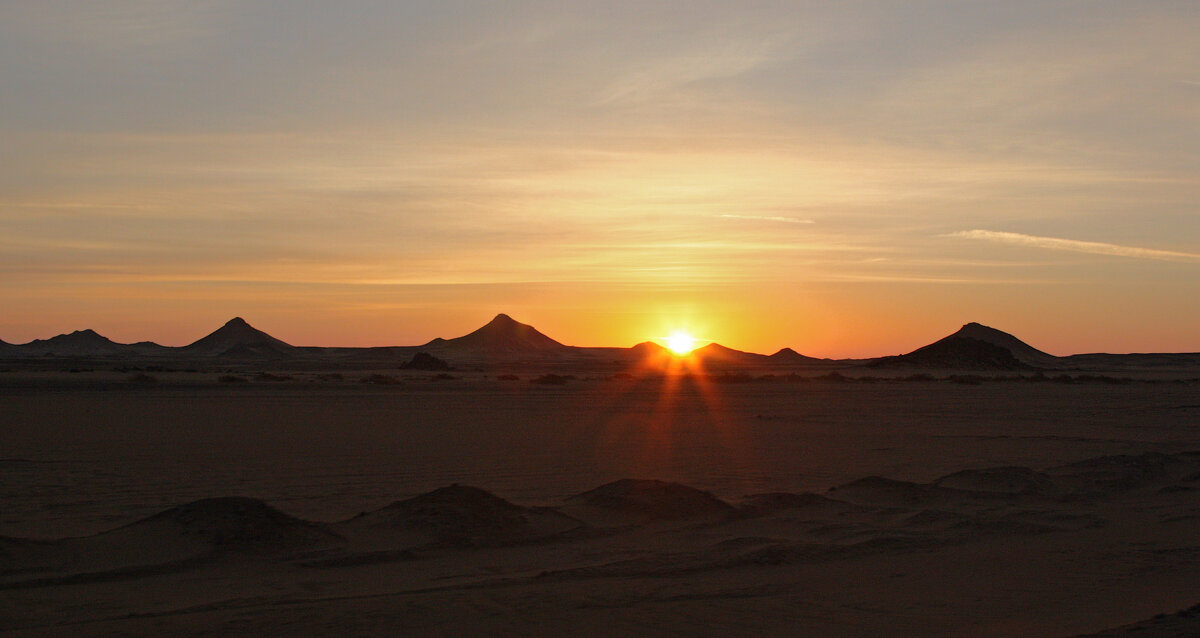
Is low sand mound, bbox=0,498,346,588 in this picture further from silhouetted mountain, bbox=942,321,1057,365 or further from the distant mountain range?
silhouetted mountain, bbox=942,321,1057,365

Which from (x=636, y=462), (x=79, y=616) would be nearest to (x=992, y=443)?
(x=636, y=462)

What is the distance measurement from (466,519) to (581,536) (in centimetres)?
120

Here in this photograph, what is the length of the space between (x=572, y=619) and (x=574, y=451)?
11211 millimetres

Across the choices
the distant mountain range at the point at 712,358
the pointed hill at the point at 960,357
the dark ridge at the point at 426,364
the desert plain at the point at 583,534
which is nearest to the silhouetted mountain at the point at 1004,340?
the distant mountain range at the point at 712,358

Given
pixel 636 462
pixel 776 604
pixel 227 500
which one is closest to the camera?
pixel 776 604

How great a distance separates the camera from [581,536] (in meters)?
10.0

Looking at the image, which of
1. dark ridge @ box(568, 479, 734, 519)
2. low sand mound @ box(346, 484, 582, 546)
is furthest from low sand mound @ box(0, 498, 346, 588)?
dark ridge @ box(568, 479, 734, 519)

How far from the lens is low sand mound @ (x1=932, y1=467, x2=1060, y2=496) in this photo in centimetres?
1287

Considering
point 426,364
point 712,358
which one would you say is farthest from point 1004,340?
point 426,364

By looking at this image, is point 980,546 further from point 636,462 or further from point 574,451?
point 574,451

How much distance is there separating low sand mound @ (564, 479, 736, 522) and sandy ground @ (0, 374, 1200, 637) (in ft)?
0.12

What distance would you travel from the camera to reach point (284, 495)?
12352 millimetres

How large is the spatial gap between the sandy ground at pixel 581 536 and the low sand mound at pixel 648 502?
36 mm

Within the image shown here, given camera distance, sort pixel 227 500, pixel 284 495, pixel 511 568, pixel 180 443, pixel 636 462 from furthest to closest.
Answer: pixel 180 443
pixel 636 462
pixel 284 495
pixel 227 500
pixel 511 568
